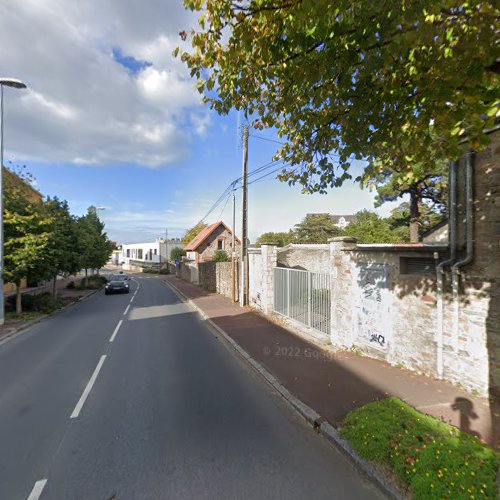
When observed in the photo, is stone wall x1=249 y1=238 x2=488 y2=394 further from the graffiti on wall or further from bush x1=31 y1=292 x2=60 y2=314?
bush x1=31 y1=292 x2=60 y2=314

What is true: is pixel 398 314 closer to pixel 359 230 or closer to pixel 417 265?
pixel 417 265

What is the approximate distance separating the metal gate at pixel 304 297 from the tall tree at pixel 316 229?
121 feet

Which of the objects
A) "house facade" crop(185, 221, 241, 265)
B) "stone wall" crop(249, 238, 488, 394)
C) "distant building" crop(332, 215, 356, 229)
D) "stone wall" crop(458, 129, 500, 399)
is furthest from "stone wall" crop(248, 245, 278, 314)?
"distant building" crop(332, 215, 356, 229)

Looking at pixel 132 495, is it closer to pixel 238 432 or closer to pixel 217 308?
pixel 238 432

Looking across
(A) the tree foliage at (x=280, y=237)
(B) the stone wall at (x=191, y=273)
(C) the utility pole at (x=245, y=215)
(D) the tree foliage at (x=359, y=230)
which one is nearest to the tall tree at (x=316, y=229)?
(D) the tree foliage at (x=359, y=230)

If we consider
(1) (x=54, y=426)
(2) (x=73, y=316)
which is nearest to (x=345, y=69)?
(1) (x=54, y=426)

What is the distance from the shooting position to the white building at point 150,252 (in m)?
61.8

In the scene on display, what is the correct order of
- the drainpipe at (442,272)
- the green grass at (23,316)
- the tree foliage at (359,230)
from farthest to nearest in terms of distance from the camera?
the tree foliage at (359,230) < the green grass at (23,316) < the drainpipe at (442,272)

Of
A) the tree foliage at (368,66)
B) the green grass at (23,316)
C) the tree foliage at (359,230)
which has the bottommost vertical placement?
the green grass at (23,316)

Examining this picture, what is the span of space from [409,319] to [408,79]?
4.37 meters

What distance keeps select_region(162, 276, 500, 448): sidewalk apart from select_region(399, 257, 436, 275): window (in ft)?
6.56

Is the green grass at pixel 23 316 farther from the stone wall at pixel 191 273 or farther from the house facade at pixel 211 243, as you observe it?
the house facade at pixel 211 243

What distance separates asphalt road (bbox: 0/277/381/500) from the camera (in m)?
3.29

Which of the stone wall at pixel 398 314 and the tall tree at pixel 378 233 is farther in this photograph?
the tall tree at pixel 378 233
